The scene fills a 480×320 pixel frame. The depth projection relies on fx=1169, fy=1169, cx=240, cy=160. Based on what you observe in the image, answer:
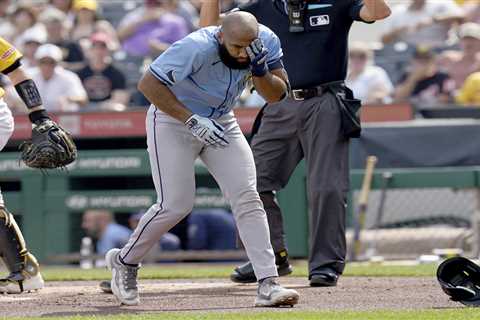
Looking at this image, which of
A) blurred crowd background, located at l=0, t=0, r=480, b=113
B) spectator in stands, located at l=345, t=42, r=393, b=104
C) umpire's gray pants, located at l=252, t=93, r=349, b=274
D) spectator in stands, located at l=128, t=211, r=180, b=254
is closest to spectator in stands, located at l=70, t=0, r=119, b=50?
blurred crowd background, located at l=0, t=0, r=480, b=113

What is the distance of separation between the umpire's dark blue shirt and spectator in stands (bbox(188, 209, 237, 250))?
3.85m

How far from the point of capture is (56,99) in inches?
508

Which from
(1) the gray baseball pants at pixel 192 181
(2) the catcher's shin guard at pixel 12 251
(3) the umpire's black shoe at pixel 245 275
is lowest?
(3) the umpire's black shoe at pixel 245 275

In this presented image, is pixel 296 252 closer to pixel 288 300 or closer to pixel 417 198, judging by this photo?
pixel 417 198

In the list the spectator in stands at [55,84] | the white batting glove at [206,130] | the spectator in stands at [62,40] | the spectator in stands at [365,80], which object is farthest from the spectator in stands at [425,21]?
the white batting glove at [206,130]

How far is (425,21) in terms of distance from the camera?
46.1 feet

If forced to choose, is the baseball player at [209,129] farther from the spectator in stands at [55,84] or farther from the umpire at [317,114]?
the spectator in stands at [55,84]

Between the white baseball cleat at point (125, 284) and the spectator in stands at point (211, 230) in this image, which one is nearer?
the white baseball cleat at point (125, 284)

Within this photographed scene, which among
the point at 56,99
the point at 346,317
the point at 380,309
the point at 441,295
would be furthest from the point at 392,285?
the point at 56,99

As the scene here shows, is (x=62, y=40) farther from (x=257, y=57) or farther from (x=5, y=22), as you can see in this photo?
(x=257, y=57)

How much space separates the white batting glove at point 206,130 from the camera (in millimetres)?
5961

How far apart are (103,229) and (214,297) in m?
4.75

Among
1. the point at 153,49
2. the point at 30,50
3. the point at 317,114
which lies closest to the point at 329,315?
the point at 317,114

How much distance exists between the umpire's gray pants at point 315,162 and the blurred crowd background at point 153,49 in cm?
439
